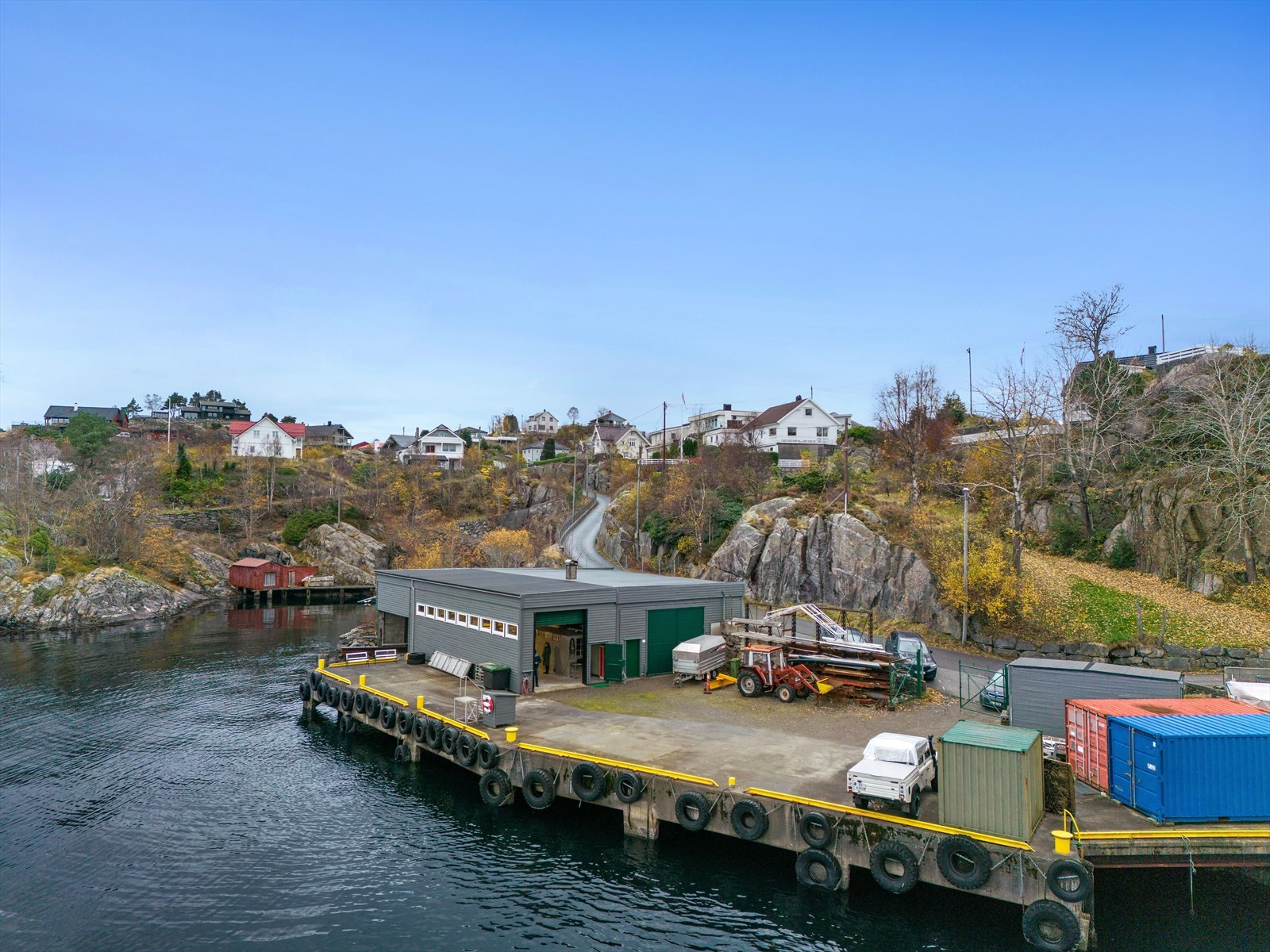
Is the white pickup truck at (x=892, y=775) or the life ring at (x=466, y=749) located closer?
the white pickup truck at (x=892, y=775)

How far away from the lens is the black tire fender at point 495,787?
814 inches

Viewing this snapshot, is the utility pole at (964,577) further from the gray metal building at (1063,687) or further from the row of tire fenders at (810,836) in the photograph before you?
the row of tire fenders at (810,836)

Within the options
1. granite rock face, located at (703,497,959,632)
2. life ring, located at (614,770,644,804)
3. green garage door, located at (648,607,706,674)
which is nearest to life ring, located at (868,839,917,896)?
life ring, located at (614,770,644,804)

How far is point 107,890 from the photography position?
53.9ft

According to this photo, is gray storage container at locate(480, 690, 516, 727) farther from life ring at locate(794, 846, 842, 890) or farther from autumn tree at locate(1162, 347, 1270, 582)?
autumn tree at locate(1162, 347, 1270, 582)

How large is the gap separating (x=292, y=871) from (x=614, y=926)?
8077mm

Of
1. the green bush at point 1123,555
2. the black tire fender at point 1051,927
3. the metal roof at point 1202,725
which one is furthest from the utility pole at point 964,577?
the black tire fender at point 1051,927

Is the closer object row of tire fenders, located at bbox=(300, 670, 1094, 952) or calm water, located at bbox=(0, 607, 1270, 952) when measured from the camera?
row of tire fenders, located at bbox=(300, 670, 1094, 952)

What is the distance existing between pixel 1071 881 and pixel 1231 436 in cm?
3339

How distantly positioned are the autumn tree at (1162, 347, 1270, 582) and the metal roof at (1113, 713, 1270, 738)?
79.6ft

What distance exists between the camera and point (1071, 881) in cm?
1373

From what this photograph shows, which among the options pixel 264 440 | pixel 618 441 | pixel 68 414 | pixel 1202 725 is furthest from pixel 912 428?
pixel 68 414

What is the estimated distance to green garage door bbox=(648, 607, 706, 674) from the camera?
1208 inches

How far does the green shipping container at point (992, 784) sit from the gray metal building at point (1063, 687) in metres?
5.50
